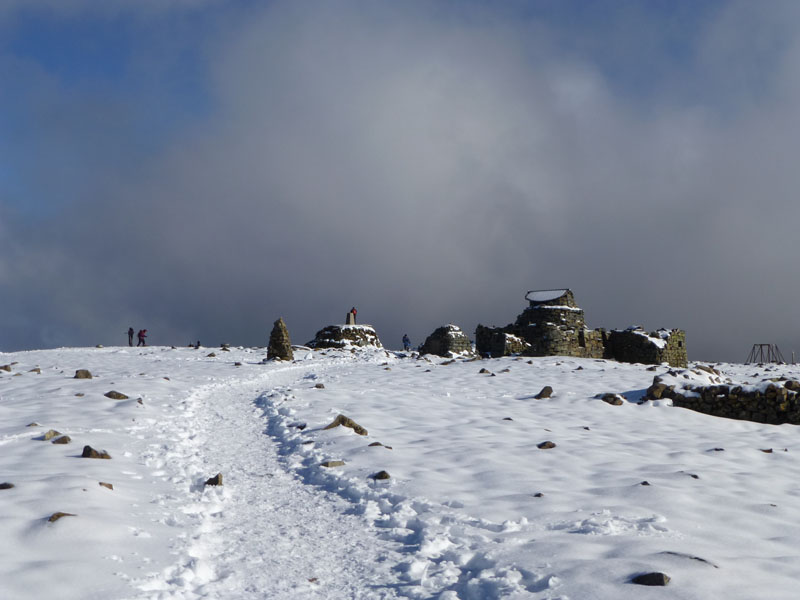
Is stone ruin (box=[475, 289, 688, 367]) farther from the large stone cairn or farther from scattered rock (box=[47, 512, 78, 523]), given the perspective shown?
scattered rock (box=[47, 512, 78, 523])

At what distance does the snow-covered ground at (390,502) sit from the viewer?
4.43 m

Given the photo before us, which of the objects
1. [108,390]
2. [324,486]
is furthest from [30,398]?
[324,486]

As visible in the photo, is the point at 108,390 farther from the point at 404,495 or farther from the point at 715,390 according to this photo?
the point at 715,390

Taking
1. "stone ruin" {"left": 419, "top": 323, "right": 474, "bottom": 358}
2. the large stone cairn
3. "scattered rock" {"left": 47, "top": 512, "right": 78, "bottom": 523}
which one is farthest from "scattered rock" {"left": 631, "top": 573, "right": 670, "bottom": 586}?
"stone ruin" {"left": 419, "top": 323, "right": 474, "bottom": 358}

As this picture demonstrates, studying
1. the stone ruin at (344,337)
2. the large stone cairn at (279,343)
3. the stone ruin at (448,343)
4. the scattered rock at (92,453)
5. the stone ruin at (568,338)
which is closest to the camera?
the scattered rock at (92,453)

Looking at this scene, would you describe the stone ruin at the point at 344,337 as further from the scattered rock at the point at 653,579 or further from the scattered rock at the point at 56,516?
the scattered rock at the point at 653,579

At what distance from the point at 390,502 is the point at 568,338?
2935 cm

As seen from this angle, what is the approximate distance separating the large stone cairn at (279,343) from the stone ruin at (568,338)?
44.6 ft

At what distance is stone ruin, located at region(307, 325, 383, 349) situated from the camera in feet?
131

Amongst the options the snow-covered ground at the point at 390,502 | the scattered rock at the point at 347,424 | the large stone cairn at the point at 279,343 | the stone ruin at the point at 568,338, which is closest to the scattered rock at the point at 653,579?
the snow-covered ground at the point at 390,502

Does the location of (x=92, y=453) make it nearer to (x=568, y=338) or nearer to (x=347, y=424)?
(x=347, y=424)

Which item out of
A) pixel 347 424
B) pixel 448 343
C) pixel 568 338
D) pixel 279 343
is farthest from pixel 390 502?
pixel 448 343

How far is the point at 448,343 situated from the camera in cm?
3809

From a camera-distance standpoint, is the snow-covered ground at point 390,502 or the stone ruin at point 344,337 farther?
the stone ruin at point 344,337
